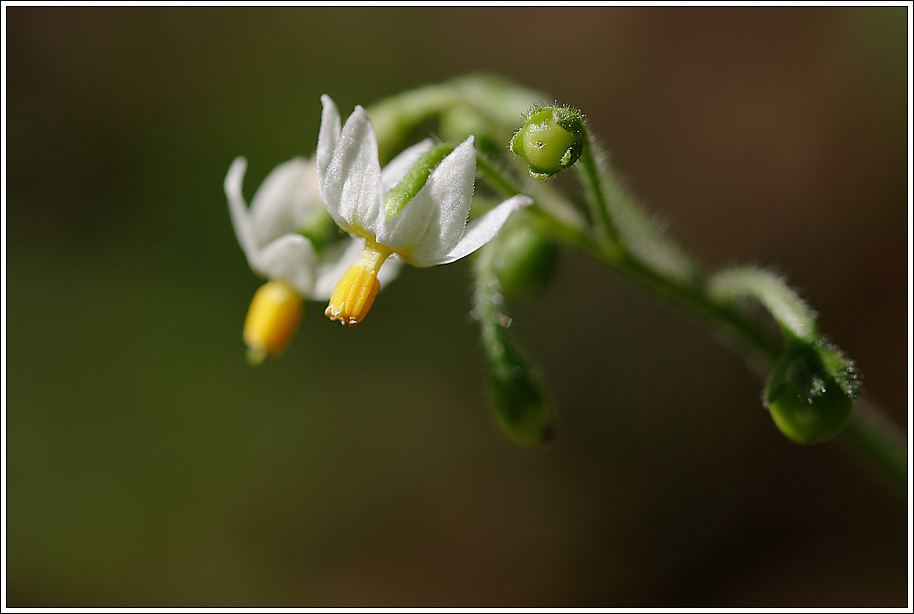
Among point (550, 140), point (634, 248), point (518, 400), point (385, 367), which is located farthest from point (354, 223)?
point (385, 367)

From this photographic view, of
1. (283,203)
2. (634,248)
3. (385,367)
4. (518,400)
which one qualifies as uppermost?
(385,367)

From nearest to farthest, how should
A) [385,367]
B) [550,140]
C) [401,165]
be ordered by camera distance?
[550,140], [401,165], [385,367]

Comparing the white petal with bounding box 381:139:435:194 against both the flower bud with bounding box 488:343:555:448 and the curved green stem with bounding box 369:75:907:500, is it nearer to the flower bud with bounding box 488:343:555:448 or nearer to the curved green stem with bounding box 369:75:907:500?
the curved green stem with bounding box 369:75:907:500

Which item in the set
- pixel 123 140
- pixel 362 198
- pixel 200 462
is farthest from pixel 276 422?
pixel 362 198

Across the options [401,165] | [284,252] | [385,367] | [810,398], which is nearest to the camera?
[810,398]

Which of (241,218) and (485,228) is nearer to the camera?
(485,228)

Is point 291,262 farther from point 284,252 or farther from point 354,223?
point 354,223

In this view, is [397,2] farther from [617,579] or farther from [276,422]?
[617,579]
